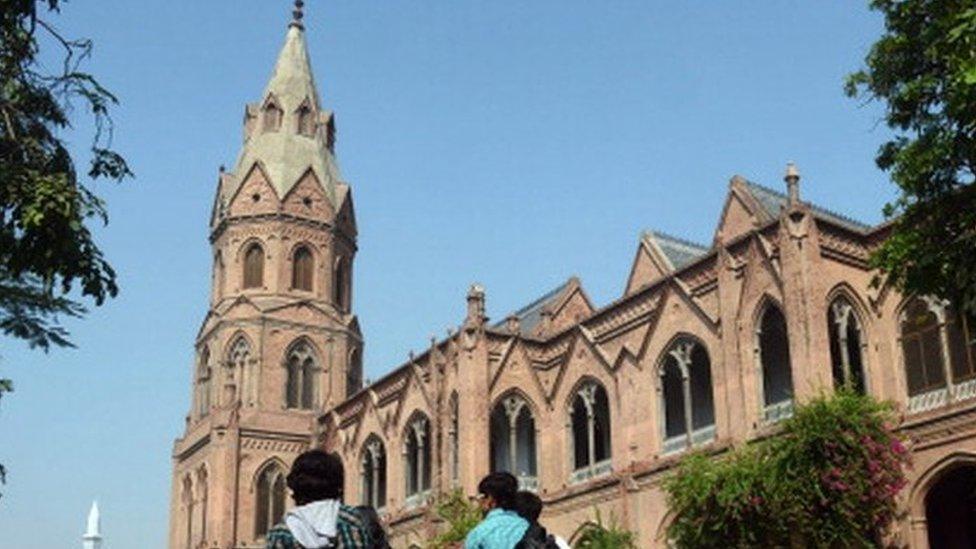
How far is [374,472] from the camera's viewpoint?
44906 millimetres

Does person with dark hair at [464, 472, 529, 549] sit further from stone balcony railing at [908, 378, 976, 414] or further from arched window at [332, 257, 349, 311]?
arched window at [332, 257, 349, 311]

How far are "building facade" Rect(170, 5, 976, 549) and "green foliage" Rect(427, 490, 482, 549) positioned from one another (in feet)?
4.32

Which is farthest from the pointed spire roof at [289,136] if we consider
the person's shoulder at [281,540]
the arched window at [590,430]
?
the person's shoulder at [281,540]

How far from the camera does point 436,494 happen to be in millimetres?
38469

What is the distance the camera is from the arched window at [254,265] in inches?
2020

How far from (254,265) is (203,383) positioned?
594 cm

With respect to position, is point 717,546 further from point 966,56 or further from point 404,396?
point 404,396

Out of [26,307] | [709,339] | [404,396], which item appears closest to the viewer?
[26,307]

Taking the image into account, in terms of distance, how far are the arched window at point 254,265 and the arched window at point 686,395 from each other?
23.0 m

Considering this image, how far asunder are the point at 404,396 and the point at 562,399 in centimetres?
785

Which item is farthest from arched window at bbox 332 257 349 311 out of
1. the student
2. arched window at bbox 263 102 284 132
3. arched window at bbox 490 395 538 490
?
the student

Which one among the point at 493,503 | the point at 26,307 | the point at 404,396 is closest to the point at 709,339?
the point at 404,396

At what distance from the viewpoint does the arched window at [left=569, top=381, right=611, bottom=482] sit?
34.6 m

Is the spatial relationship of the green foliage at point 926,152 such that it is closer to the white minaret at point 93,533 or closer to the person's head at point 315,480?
the person's head at point 315,480
